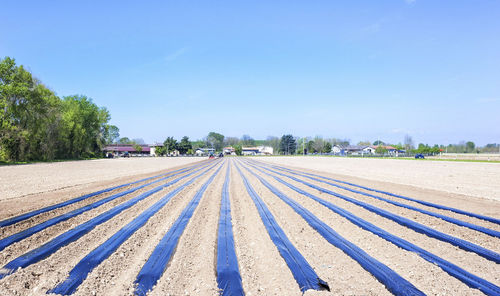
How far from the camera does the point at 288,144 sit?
126 meters

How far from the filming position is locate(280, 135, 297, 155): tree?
12601 centimetres

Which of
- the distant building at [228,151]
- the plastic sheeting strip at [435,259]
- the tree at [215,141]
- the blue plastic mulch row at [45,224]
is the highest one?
the tree at [215,141]

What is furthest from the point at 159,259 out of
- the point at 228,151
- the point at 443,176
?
the point at 228,151

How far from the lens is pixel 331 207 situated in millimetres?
7410

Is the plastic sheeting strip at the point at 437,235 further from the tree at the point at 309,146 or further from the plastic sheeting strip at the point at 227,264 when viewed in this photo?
the tree at the point at 309,146

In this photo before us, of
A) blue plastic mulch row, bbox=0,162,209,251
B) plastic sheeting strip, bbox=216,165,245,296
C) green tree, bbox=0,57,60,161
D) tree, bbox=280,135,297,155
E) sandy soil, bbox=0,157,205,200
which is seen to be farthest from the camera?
tree, bbox=280,135,297,155

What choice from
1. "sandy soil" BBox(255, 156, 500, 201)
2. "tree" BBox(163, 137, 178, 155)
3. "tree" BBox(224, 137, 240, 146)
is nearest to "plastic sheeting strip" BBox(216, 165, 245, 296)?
"sandy soil" BBox(255, 156, 500, 201)

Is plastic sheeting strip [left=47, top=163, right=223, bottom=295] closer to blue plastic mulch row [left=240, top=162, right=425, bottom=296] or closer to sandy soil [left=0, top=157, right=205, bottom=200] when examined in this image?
blue plastic mulch row [left=240, top=162, right=425, bottom=296]

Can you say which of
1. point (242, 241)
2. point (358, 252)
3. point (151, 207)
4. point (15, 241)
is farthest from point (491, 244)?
point (15, 241)

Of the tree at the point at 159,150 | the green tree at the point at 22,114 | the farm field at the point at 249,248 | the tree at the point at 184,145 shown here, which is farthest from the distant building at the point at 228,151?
the farm field at the point at 249,248

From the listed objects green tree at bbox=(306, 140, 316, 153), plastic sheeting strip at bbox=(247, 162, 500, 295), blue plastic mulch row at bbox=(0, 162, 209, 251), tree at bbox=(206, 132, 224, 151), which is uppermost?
tree at bbox=(206, 132, 224, 151)

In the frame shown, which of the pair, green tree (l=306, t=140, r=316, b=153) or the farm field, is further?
green tree (l=306, t=140, r=316, b=153)

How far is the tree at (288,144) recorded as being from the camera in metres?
126

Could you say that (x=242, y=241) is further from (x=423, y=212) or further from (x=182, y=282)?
(x=423, y=212)
